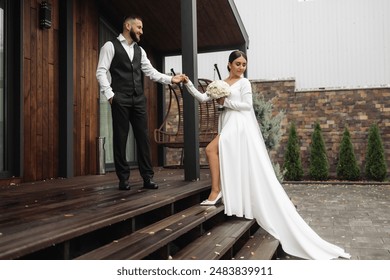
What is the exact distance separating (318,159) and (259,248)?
21.3ft

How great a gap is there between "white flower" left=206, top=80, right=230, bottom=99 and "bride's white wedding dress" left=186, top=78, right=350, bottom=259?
0.23ft

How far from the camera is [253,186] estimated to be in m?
3.12

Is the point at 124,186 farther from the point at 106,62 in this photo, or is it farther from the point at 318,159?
the point at 318,159

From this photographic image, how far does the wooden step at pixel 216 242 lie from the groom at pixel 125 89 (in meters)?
0.72

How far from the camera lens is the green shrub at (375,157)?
8656 millimetres

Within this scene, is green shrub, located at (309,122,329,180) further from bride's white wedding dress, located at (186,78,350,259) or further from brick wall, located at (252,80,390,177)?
bride's white wedding dress, located at (186,78,350,259)

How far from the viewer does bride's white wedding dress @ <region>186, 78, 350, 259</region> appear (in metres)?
2.97

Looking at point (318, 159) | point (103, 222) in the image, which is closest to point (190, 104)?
point (103, 222)

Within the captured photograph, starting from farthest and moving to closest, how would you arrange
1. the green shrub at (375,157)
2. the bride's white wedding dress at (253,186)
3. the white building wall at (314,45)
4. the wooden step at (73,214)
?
the white building wall at (314,45) < the green shrub at (375,157) < the bride's white wedding dress at (253,186) < the wooden step at (73,214)

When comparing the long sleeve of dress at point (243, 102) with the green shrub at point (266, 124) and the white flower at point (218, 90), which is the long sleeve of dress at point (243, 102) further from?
the green shrub at point (266, 124)

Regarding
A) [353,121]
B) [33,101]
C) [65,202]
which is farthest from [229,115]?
[353,121]

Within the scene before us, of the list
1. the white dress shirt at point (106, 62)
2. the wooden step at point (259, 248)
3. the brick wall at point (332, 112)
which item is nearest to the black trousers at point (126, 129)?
the white dress shirt at point (106, 62)

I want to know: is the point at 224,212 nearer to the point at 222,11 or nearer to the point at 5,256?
the point at 5,256

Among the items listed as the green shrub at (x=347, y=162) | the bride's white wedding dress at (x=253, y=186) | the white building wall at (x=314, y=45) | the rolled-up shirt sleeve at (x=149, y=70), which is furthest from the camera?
the white building wall at (x=314, y=45)
